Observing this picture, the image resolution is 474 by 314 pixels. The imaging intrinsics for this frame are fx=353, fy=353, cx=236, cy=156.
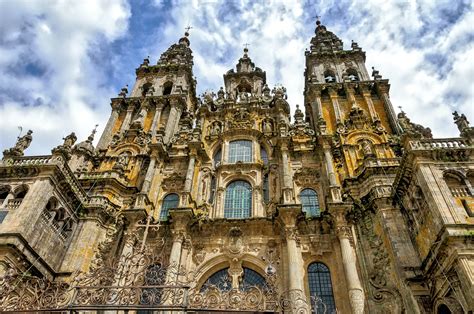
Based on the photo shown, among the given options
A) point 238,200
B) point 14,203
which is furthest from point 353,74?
point 14,203

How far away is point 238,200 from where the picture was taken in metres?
20.4

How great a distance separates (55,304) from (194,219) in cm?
797

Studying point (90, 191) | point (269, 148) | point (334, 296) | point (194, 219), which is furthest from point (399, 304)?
point (90, 191)

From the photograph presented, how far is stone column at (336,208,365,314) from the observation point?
14.0 m

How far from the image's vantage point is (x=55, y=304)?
36.6 ft

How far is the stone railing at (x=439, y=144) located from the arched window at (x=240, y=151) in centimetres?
1003

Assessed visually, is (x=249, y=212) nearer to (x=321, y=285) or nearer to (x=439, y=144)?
(x=321, y=285)

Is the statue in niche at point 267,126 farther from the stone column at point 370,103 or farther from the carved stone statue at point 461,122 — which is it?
the carved stone statue at point 461,122

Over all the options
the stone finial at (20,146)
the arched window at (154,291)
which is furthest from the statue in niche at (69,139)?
the arched window at (154,291)

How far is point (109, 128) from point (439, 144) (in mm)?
21173

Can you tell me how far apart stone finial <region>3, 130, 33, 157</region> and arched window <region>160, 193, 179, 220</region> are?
779cm

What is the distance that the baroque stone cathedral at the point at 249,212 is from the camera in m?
12.2

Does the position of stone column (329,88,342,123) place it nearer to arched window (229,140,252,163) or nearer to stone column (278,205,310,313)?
arched window (229,140,252,163)

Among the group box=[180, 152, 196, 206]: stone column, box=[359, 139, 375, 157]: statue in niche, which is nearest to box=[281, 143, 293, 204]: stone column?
box=[359, 139, 375, 157]: statue in niche
